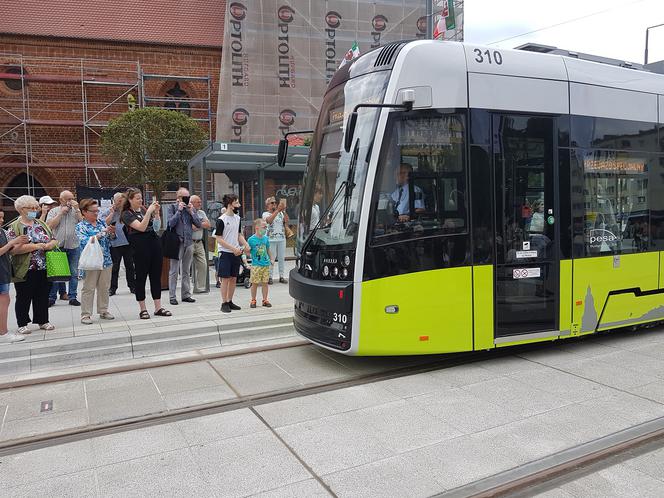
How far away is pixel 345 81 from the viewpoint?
5805 millimetres

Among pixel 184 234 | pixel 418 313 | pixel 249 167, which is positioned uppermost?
pixel 249 167

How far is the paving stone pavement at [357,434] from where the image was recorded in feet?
11.2

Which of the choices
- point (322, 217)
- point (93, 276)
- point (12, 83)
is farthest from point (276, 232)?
point (12, 83)

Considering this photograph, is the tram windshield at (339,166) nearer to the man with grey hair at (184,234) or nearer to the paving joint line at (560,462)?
the paving joint line at (560,462)

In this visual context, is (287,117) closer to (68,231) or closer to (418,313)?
(68,231)

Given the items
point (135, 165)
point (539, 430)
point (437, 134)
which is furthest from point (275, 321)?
point (135, 165)

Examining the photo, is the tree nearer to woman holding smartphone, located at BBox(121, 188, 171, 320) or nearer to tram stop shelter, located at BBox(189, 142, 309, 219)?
tram stop shelter, located at BBox(189, 142, 309, 219)

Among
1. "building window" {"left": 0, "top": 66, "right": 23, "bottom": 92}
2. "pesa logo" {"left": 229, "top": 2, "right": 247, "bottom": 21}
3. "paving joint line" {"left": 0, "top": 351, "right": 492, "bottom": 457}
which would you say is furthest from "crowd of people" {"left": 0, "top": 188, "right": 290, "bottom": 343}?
"building window" {"left": 0, "top": 66, "right": 23, "bottom": 92}

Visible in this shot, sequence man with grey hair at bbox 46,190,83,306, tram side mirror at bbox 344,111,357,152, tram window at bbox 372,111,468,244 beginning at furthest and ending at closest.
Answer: man with grey hair at bbox 46,190,83,306 < tram window at bbox 372,111,468,244 < tram side mirror at bbox 344,111,357,152

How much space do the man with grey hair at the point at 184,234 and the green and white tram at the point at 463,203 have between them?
360 centimetres

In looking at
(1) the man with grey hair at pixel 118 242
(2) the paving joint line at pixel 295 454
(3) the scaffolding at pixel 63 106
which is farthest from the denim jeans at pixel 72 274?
(3) the scaffolding at pixel 63 106

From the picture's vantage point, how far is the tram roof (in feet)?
35.8

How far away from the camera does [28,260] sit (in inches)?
260

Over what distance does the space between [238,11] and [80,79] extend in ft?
30.5
